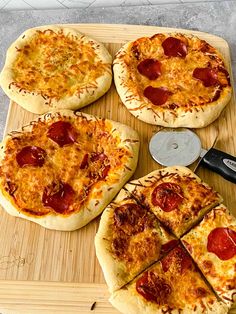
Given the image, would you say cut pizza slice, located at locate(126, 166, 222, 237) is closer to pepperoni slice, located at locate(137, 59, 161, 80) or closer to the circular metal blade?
the circular metal blade

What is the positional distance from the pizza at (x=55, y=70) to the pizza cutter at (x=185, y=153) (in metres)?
0.55

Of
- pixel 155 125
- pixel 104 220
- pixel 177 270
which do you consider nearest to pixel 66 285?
pixel 104 220

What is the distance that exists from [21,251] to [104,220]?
511 millimetres

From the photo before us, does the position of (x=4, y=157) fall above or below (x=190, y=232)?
above

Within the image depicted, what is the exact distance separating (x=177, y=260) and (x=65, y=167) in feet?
2.89

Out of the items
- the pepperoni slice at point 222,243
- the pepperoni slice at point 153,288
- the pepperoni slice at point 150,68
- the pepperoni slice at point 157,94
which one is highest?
the pepperoni slice at point 150,68

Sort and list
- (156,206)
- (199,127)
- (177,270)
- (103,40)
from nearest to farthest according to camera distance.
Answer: (177,270), (156,206), (199,127), (103,40)

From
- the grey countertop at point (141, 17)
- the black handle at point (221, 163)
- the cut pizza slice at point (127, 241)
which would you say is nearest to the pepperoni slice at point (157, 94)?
the black handle at point (221, 163)

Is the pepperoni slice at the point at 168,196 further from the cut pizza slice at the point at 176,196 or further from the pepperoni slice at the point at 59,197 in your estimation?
the pepperoni slice at the point at 59,197

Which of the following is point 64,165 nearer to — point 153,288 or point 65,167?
point 65,167

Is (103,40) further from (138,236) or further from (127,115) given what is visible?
(138,236)

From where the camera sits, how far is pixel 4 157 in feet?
10.5

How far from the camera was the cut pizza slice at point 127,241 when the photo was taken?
2.82 m

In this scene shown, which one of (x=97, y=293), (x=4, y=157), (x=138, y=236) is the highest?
(x=4, y=157)
